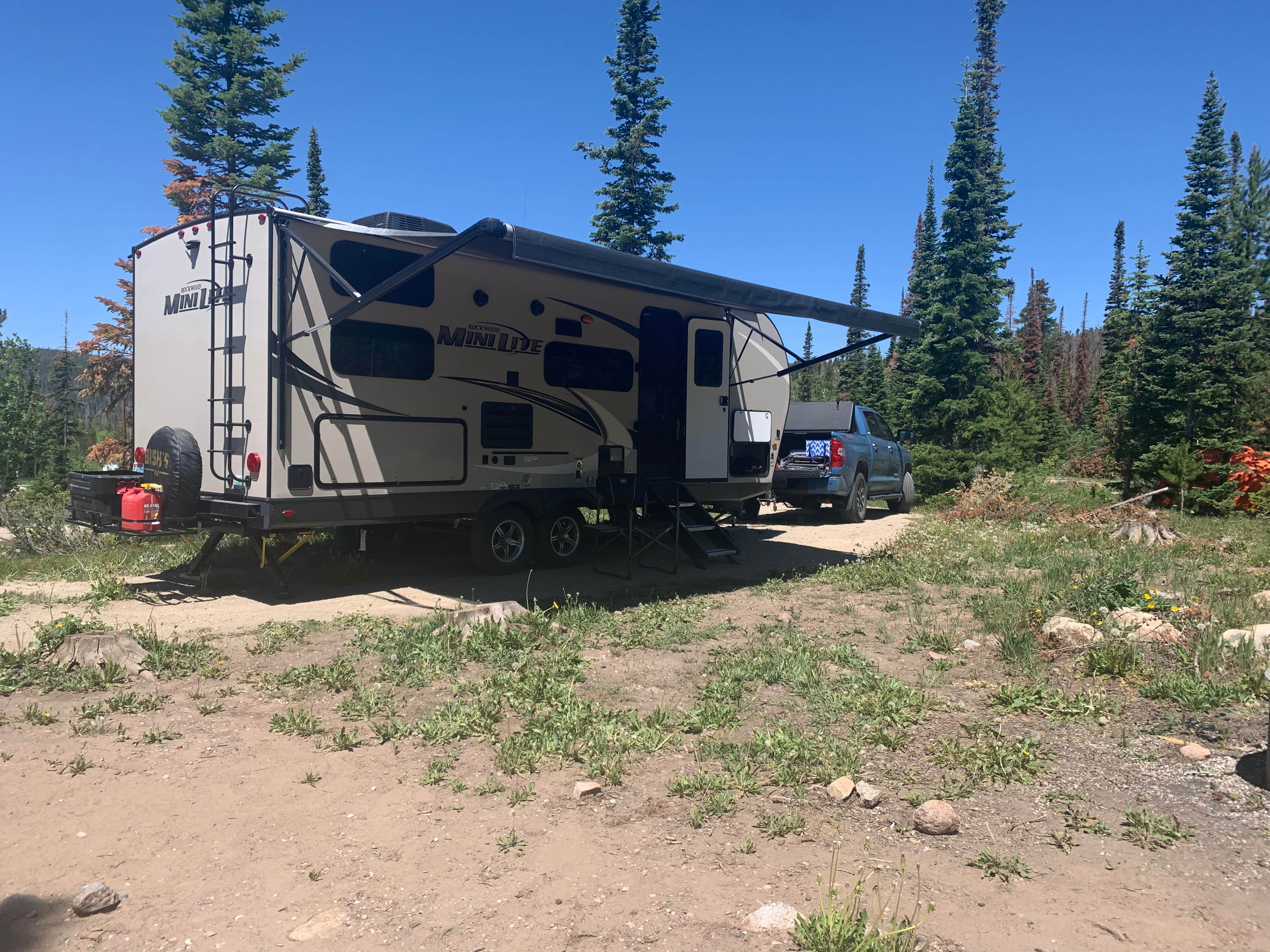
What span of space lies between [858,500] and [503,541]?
7.66 metres

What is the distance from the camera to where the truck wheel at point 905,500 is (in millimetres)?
17016

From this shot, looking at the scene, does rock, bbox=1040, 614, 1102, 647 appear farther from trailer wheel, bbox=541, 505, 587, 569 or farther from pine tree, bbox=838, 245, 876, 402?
pine tree, bbox=838, 245, 876, 402

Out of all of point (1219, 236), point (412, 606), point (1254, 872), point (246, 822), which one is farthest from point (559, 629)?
point (1219, 236)

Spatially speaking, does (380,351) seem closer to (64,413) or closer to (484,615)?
(484,615)

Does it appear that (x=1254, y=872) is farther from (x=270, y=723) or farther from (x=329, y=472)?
(x=329, y=472)

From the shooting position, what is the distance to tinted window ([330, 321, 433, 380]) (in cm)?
760

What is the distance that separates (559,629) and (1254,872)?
4.41 meters

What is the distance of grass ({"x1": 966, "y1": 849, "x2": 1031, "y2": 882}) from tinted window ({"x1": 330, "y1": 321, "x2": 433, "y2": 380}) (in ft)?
20.7

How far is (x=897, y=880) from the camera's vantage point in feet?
10.1

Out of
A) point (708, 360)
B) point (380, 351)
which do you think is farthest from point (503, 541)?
point (708, 360)

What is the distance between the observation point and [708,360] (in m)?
10.7

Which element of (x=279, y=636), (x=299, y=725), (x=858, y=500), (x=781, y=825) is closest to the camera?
(x=781, y=825)

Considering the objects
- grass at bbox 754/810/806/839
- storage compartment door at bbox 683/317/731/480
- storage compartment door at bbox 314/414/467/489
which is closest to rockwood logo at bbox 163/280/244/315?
storage compartment door at bbox 314/414/467/489

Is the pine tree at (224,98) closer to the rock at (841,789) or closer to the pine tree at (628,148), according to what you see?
the pine tree at (628,148)
